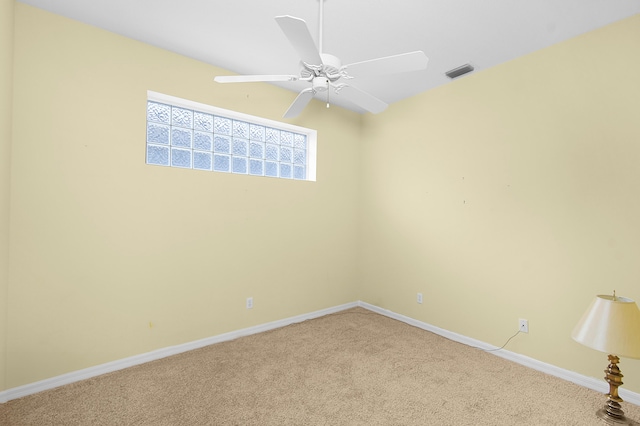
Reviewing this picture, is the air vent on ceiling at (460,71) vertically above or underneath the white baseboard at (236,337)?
above

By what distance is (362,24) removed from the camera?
6.64 ft

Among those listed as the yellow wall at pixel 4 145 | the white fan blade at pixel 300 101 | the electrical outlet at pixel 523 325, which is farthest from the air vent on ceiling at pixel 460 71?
the yellow wall at pixel 4 145

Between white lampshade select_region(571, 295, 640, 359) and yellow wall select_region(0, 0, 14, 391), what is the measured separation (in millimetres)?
3294

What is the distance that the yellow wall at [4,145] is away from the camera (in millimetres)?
1649

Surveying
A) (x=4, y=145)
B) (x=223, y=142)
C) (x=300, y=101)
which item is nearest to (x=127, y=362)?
(x=4, y=145)

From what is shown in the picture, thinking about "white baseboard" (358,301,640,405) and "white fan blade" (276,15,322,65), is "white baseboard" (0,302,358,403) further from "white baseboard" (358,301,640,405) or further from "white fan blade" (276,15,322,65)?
"white fan blade" (276,15,322,65)

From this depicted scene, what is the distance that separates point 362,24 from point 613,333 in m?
2.31

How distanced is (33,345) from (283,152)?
2.52m


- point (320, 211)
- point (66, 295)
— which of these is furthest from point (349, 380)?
point (66, 295)

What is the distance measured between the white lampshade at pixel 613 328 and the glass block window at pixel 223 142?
259cm

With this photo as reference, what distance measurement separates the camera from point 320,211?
11.3ft

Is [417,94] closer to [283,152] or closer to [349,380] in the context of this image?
[283,152]

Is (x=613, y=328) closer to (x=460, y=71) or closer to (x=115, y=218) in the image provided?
(x=460, y=71)

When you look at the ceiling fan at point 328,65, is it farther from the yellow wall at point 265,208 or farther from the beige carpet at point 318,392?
the beige carpet at point 318,392
